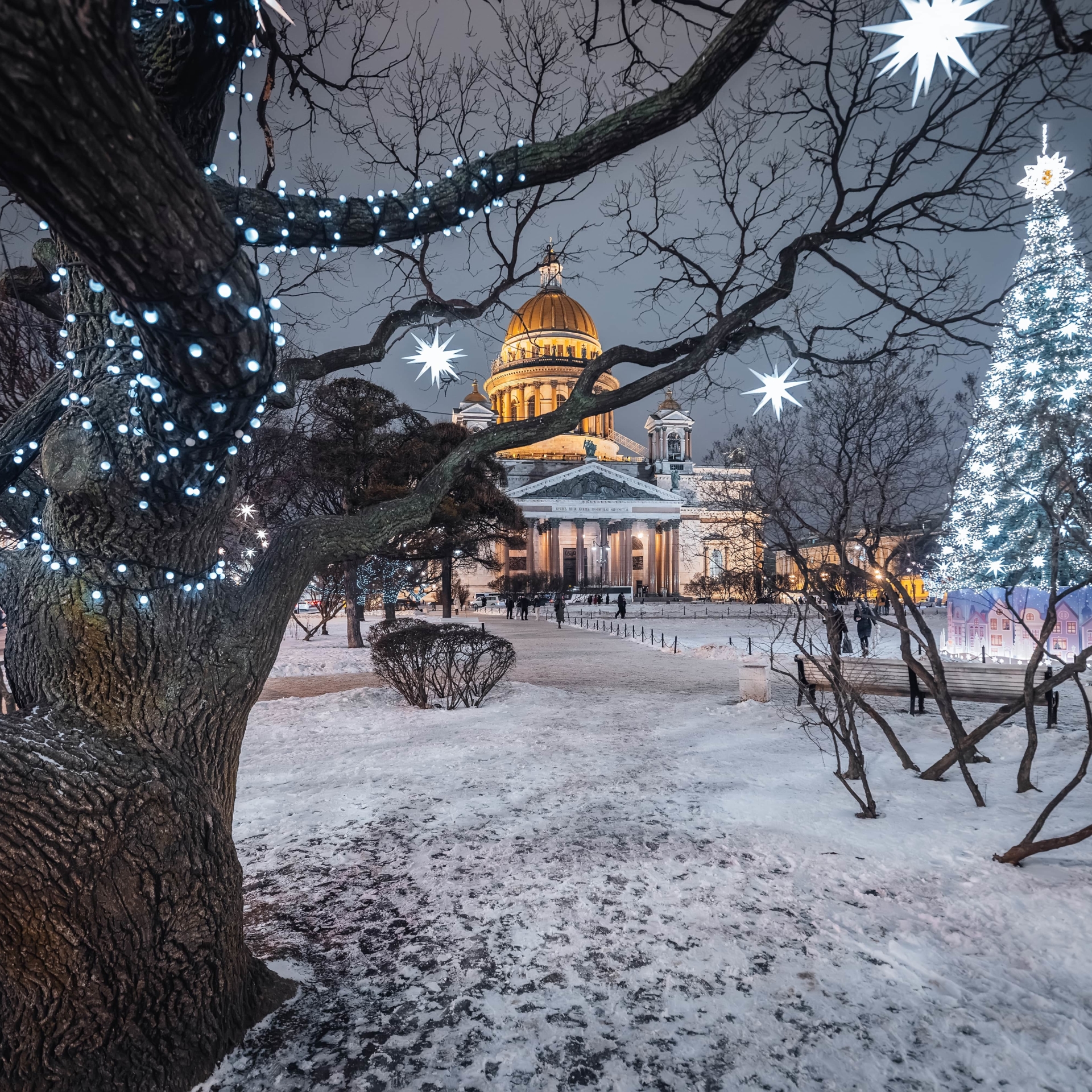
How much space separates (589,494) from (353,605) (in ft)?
171

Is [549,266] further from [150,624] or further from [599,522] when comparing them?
[599,522]

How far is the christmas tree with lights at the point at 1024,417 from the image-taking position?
16297 mm

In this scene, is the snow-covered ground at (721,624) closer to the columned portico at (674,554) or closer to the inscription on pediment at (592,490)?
the columned portico at (674,554)

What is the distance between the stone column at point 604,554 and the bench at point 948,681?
58027mm

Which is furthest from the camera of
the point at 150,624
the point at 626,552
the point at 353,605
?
the point at 626,552

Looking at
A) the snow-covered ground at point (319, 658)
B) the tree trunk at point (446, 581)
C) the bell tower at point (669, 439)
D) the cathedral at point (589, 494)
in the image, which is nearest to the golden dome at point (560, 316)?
the cathedral at point (589, 494)

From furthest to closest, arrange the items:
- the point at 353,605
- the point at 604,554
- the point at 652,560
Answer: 1. the point at 652,560
2. the point at 604,554
3. the point at 353,605

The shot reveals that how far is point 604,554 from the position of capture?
229 ft

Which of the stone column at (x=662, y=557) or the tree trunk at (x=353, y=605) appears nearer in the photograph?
the tree trunk at (x=353, y=605)

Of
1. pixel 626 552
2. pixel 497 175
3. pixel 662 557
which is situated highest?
pixel 626 552

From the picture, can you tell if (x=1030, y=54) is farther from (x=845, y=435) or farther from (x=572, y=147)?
(x=845, y=435)

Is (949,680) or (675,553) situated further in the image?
(675,553)

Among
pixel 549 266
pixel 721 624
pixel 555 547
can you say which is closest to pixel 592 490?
pixel 555 547

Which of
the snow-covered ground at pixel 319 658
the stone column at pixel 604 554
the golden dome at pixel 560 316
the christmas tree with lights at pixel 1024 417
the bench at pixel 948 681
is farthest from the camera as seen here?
the golden dome at pixel 560 316
